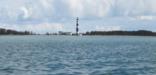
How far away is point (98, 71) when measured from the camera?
5328 centimetres

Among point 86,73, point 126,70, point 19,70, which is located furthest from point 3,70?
point 126,70

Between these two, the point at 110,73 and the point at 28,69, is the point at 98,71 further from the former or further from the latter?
the point at 28,69

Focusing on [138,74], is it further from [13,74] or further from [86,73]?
[13,74]

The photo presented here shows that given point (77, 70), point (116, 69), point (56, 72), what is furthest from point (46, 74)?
point (116, 69)

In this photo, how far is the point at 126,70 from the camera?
54156 millimetres

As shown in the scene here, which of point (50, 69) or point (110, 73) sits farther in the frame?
point (50, 69)

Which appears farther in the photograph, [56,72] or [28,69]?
[28,69]

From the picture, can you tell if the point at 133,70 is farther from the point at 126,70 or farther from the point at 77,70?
the point at 77,70

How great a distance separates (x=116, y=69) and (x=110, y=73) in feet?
14.9

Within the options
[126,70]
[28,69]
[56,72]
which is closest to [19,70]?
[28,69]

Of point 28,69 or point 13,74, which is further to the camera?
point 28,69

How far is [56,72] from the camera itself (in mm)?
51875

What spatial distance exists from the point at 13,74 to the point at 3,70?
4.78 metres

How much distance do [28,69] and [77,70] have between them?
19.6 ft
